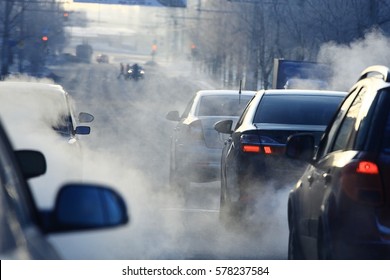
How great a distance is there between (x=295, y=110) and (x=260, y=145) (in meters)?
0.72

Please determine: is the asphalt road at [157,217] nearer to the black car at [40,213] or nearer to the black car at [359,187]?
the black car at [40,213]

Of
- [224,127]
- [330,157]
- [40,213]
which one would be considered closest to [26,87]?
[224,127]

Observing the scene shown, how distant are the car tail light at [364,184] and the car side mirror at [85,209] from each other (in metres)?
1.99

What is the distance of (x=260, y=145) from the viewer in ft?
31.7

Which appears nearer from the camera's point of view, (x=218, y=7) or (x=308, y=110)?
(x=308, y=110)

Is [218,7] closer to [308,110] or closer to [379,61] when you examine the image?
[379,61]

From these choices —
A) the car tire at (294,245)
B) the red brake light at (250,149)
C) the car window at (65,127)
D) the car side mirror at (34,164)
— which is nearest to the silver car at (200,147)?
the car window at (65,127)

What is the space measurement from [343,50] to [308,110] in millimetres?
25956

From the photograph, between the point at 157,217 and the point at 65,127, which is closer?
the point at 65,127

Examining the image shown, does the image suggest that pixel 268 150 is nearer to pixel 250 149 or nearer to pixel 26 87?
pixel 250 149

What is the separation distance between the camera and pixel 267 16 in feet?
156
